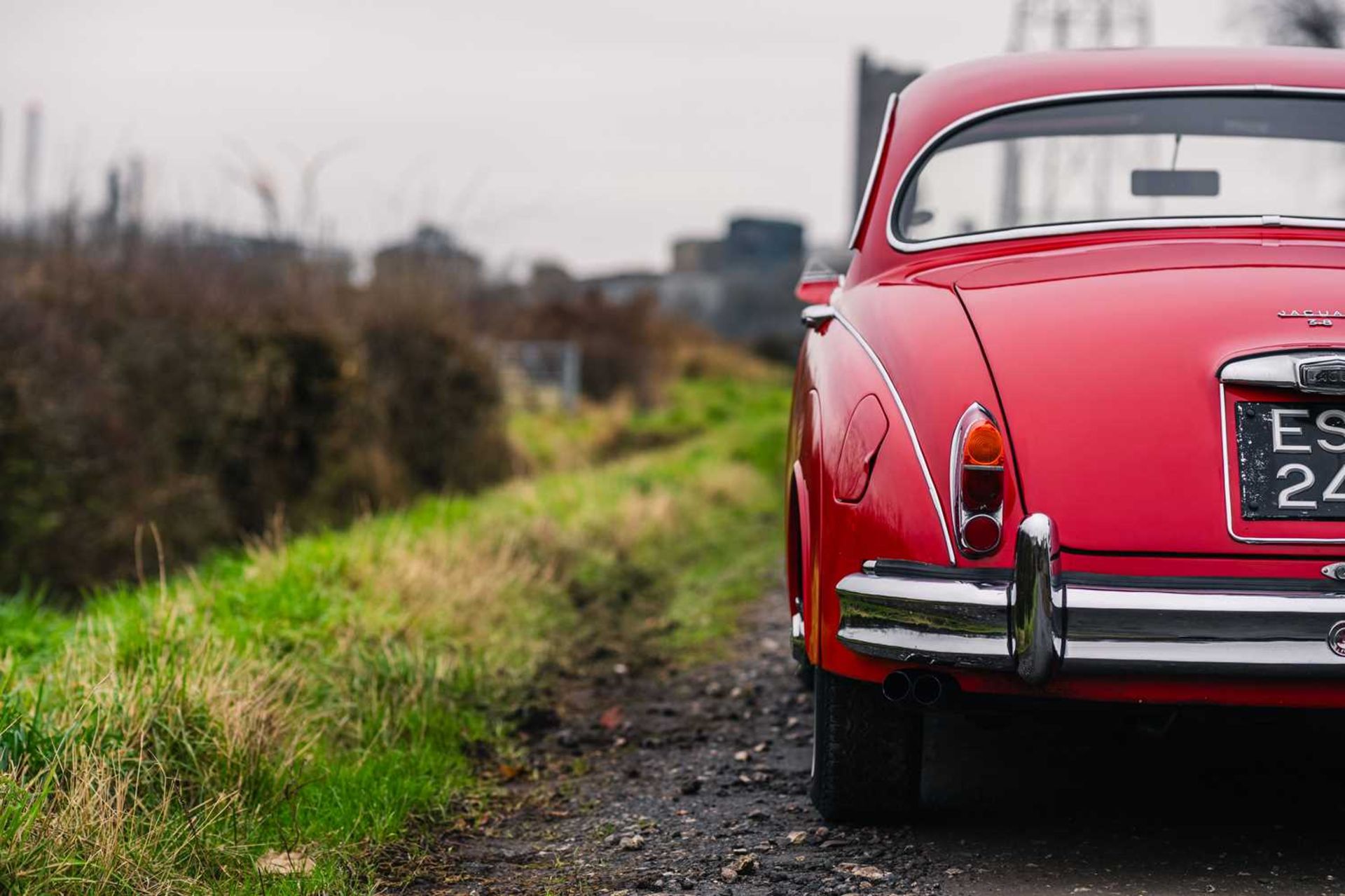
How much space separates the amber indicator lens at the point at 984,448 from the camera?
111 inches

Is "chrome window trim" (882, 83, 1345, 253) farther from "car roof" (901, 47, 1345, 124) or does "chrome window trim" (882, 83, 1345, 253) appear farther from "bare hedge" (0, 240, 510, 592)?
"bare hedge" (0, 240, 510, 592)

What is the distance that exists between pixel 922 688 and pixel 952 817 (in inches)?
28.0

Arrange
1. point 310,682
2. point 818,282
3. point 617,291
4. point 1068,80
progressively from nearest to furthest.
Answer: point 1068,80 < point 818,282 < point 310,682 < point 617,291

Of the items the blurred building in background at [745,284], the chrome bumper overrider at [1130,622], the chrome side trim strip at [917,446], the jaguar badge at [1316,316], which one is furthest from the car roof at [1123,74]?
the blurred building in background at [745,284]

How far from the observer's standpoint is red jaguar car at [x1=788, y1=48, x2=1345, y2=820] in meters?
2.68

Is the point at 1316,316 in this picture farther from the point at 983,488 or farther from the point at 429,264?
the point at 429,264

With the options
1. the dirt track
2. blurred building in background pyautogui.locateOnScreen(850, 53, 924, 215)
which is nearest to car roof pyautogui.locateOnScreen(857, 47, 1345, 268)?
the dirt track

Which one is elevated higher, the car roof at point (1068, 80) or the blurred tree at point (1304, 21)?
the blurred tree at point (1304, 21)

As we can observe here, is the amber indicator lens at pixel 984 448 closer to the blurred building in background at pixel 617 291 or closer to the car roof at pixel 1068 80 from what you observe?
the car roof at pixel 1068 80

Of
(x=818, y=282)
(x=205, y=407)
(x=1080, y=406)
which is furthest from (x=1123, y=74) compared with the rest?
(x=205, y=407)

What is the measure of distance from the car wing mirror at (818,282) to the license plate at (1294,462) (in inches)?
58.0

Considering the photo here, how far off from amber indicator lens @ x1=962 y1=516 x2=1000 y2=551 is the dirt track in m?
0.41

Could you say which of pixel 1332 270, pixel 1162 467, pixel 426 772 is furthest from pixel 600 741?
pixel 1332 270

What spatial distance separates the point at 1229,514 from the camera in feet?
8.99
